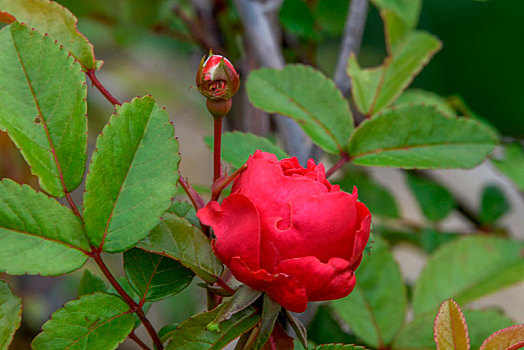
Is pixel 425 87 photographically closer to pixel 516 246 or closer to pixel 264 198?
pixel 516 246

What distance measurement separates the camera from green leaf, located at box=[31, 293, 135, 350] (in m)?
0.34

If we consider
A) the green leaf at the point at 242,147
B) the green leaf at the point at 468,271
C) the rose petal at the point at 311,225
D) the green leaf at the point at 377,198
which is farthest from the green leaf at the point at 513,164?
the rose petal at the point at 311,225

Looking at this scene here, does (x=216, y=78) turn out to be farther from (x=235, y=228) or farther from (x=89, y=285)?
(x=89, y=285)

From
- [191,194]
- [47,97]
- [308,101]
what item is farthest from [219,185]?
[308,101]

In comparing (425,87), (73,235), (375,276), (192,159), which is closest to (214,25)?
(375,276)

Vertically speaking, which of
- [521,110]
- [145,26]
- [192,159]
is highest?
[145,26]

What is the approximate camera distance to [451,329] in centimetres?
35

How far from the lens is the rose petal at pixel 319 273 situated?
1.01 ft

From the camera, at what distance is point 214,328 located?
0.33 m

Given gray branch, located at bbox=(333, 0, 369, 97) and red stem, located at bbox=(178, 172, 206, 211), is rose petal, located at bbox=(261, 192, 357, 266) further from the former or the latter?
gray branch, located at bbox=(333, 0, 369, 97)

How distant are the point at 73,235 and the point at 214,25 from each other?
65cm

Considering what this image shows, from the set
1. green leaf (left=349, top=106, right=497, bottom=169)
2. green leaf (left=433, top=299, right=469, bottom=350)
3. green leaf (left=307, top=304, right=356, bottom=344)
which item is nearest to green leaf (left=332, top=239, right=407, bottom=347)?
green leaf (left=307, top=304, right=356, bottom=344)

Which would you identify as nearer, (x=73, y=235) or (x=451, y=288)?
(x=73, y=235)

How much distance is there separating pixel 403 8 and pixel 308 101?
0.23 m
